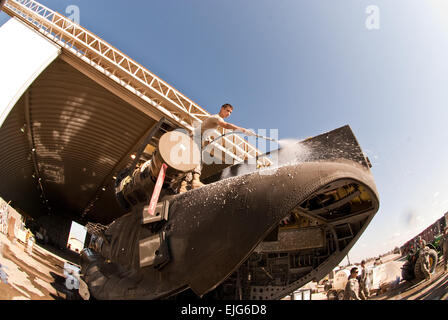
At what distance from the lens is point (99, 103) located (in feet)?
58.5

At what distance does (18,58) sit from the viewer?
10828mm

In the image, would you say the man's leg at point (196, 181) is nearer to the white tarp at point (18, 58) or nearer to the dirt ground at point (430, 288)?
the dirt ground at point (430, 288)

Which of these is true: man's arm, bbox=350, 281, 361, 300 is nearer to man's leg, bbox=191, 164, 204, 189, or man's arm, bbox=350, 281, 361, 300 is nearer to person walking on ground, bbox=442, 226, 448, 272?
person walking on ground, bbox=442, 226, 448, 272

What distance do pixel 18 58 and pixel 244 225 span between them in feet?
43.2

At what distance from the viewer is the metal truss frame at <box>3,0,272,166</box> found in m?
13.1

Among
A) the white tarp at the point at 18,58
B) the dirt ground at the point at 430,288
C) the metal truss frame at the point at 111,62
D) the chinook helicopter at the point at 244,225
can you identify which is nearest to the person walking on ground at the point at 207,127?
the chinook helicopter at the point at 244,225

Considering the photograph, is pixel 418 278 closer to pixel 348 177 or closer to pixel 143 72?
pixel 348 177

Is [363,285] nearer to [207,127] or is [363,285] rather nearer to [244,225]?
[244,225]

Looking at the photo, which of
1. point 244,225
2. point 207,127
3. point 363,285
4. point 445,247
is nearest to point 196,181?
point 207,127

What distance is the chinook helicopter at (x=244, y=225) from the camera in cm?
269

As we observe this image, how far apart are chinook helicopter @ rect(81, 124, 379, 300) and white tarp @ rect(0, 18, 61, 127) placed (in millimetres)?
8963

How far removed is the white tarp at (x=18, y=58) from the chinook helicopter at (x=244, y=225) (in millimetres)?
8963

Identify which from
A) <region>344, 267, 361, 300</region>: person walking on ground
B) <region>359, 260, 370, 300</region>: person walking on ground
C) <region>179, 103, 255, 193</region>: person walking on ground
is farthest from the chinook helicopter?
<region>344, 267, 361, 300</region>: person walking on ground
